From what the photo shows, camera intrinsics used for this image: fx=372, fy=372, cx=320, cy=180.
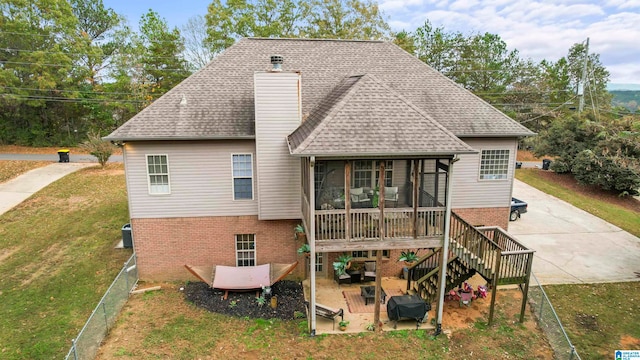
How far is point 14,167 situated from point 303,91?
82.1 ft

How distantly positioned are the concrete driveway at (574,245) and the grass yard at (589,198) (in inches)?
40.0

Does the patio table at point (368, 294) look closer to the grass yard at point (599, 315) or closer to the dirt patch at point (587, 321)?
the grass yard at point (599, 315)

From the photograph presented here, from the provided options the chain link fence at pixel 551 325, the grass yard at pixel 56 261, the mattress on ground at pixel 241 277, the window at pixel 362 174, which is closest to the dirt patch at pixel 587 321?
the chain link fence at pixel 551 325

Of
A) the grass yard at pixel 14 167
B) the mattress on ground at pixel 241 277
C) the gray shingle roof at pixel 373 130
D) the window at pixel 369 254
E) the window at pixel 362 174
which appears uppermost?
the gray shingle roof at pixel 373 130

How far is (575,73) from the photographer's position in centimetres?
4675

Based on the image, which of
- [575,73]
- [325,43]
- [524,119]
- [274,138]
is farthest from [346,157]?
[575,73]

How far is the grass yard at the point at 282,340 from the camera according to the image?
9973mm

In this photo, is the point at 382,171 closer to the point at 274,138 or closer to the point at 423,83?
the point at 274,138

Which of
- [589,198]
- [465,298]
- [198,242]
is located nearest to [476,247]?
[465,298]

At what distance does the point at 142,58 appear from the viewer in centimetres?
3688

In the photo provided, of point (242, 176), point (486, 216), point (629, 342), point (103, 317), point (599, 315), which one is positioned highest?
point (242, 176)

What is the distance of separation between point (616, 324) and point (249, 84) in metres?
14.7

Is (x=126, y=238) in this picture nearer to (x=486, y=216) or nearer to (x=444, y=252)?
(x=444, y=252)

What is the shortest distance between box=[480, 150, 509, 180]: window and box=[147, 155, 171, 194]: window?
37.9 feet
